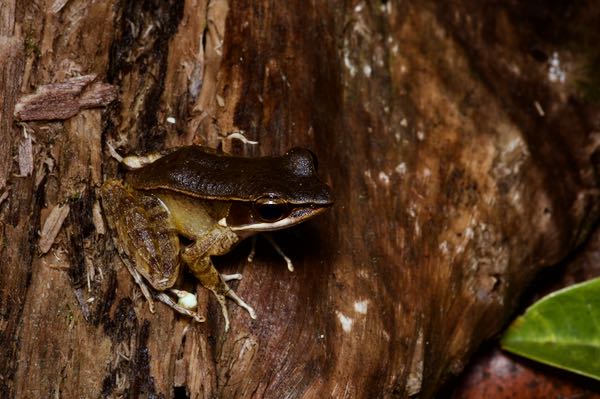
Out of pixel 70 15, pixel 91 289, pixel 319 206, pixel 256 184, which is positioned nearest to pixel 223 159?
pixel 256 184

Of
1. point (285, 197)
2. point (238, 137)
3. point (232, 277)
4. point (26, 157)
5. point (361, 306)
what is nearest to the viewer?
point (285, 197)

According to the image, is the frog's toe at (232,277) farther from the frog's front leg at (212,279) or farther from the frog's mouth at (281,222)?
the frog's mouth at (281,222)

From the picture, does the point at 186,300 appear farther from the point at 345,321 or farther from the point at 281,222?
the point at 345,321

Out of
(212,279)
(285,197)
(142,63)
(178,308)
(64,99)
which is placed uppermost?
(142,63)

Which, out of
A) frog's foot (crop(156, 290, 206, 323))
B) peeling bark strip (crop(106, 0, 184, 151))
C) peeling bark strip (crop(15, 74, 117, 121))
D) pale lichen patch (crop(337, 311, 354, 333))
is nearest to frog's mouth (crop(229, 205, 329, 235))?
frog's foot (crop(156, 290, 206, 323))

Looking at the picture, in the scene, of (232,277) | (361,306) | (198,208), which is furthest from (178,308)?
(361,306)

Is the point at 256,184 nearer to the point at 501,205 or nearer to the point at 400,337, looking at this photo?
the point at 400,337

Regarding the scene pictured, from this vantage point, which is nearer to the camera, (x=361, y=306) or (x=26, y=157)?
(x=26, y=157)
